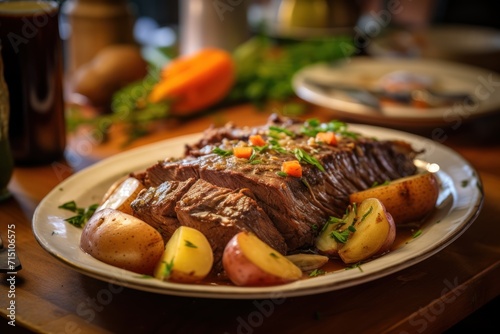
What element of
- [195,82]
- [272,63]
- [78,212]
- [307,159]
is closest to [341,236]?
[307,159]

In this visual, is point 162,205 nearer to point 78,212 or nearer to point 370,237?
point 78,212

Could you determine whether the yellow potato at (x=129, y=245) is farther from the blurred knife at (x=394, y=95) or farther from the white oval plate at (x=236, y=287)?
the blurred knife at (x=394, y=95)

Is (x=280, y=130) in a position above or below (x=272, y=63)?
above

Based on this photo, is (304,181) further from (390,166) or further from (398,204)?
(390,166)

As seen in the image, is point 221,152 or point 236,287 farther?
point 221,152

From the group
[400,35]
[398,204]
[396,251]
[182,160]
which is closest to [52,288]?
[182,160]

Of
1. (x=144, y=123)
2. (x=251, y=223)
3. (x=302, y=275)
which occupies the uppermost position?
(x=251, y=223)

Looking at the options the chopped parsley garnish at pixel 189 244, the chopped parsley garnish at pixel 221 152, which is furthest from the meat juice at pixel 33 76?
the chopped parsley garnish at pixel 189 244
